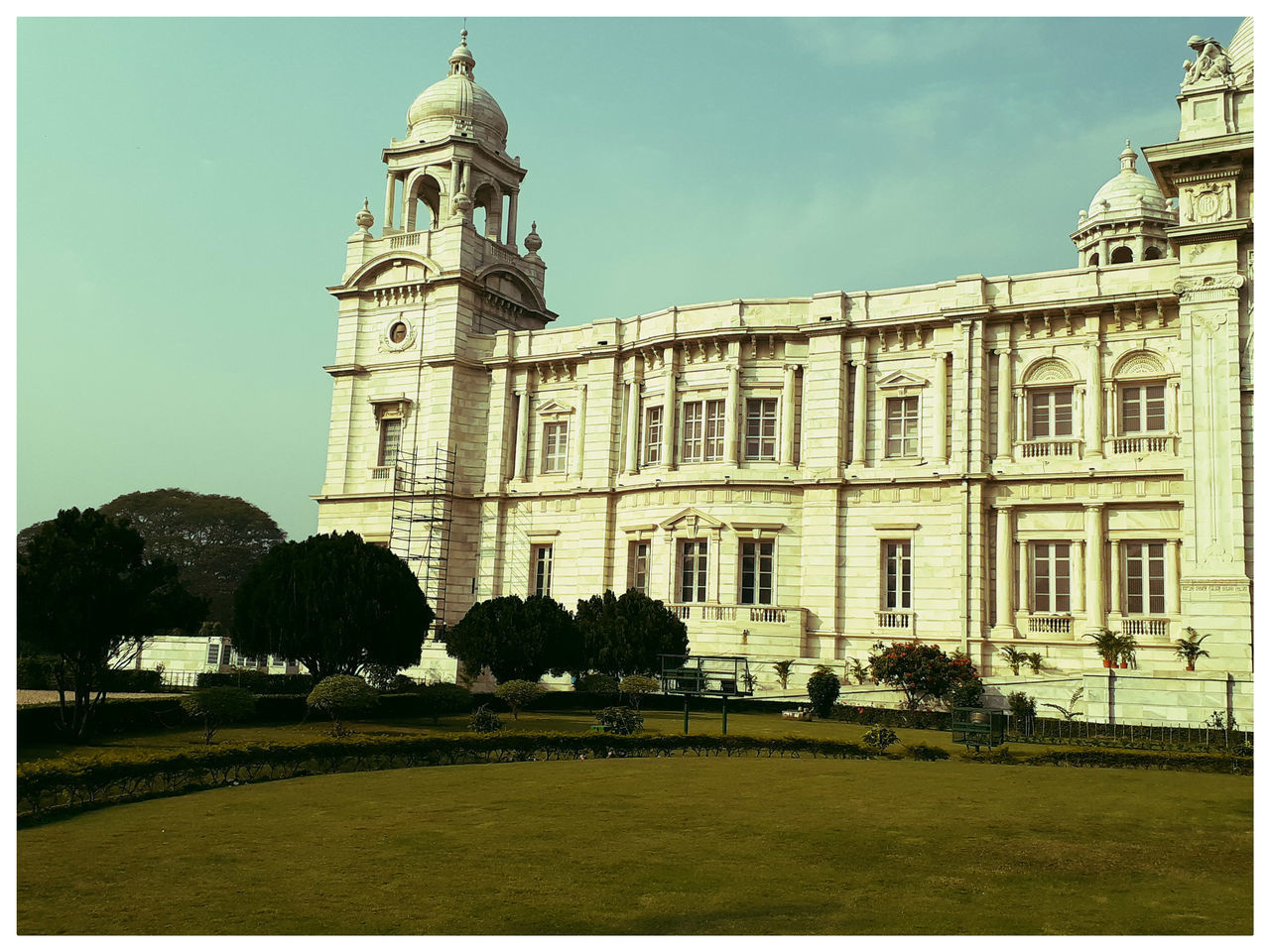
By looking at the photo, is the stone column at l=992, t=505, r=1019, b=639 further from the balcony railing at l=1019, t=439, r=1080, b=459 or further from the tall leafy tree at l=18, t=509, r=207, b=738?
the tall leafy tree at l=18, t=509, r=207, b=738

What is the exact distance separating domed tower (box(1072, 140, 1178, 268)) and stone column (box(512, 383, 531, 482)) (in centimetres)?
2511

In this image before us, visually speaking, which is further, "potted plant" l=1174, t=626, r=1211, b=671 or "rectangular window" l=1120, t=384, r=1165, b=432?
"rectangular window" l=1120, t=384, r=1165, b=432

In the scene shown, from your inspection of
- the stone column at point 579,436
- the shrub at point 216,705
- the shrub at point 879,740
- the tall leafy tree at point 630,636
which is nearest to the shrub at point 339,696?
the shrub at point 216,705

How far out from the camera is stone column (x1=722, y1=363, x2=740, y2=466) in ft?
131

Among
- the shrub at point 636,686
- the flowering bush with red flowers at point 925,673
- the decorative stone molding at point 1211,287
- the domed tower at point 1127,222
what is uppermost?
the domed tower at point 1127,222

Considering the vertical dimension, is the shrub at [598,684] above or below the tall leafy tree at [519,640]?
below

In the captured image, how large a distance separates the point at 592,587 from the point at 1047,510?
52.8ft

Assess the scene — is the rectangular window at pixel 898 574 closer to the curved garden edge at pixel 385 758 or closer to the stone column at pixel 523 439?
the curved garden edge at pixel 385 758

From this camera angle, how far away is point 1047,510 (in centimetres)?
3581

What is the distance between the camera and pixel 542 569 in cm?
4434

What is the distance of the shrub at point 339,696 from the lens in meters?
25.6

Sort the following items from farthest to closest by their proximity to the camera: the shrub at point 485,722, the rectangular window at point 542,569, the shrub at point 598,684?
the rectangular window at point 542,569
the shrub at point 598,684
the shrub at point 485,722

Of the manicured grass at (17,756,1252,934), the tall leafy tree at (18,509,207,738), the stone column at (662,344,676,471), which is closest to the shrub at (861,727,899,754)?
the manicured grass at (17,756,1252,934)

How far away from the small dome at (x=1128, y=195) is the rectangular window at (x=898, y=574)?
22.6m
